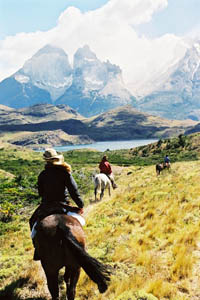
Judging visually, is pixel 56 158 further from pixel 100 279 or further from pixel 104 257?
pixel 104 257

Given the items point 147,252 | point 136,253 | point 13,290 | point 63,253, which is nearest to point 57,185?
point 63,253

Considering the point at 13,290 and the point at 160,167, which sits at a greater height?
the point at 160,167

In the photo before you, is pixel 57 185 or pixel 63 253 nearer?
pixel 63 253

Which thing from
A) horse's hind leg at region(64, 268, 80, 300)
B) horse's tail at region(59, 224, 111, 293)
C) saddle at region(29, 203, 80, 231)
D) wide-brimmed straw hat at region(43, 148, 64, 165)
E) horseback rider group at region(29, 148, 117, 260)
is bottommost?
horse's hind leg at region(64, 268, 80, 300)

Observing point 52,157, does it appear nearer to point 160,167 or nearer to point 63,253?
point 63,253

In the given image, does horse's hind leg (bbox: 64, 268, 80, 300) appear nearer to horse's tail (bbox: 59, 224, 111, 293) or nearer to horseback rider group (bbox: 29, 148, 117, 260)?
horse's tail (bbox: 59, 224, 111, 293)

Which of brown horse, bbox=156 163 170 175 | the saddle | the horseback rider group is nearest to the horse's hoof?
the horseback rider group

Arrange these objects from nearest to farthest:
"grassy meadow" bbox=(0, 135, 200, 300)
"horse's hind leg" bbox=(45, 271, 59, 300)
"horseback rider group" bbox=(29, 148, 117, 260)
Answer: "horse's hind leg" bbox=(45, 271, 59, 300) → "grassy meadow" bbox=(0, 135, 200, 300) → "horseback rider group" bbox=(29, 148, 117, 260)

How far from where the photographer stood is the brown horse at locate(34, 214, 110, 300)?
16.4 ft

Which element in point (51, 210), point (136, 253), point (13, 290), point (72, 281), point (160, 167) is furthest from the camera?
point (160, 167)

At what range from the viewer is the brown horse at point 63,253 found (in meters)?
5.00

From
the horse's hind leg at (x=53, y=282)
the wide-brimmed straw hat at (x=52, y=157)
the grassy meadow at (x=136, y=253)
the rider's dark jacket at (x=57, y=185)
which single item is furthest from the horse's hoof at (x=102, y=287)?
the wide-brimmed straw hat at (x=52, y=157)

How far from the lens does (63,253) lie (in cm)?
512

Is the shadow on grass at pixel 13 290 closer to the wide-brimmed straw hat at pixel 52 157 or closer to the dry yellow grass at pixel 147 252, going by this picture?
the dry yellow grass at pixel 147 252
